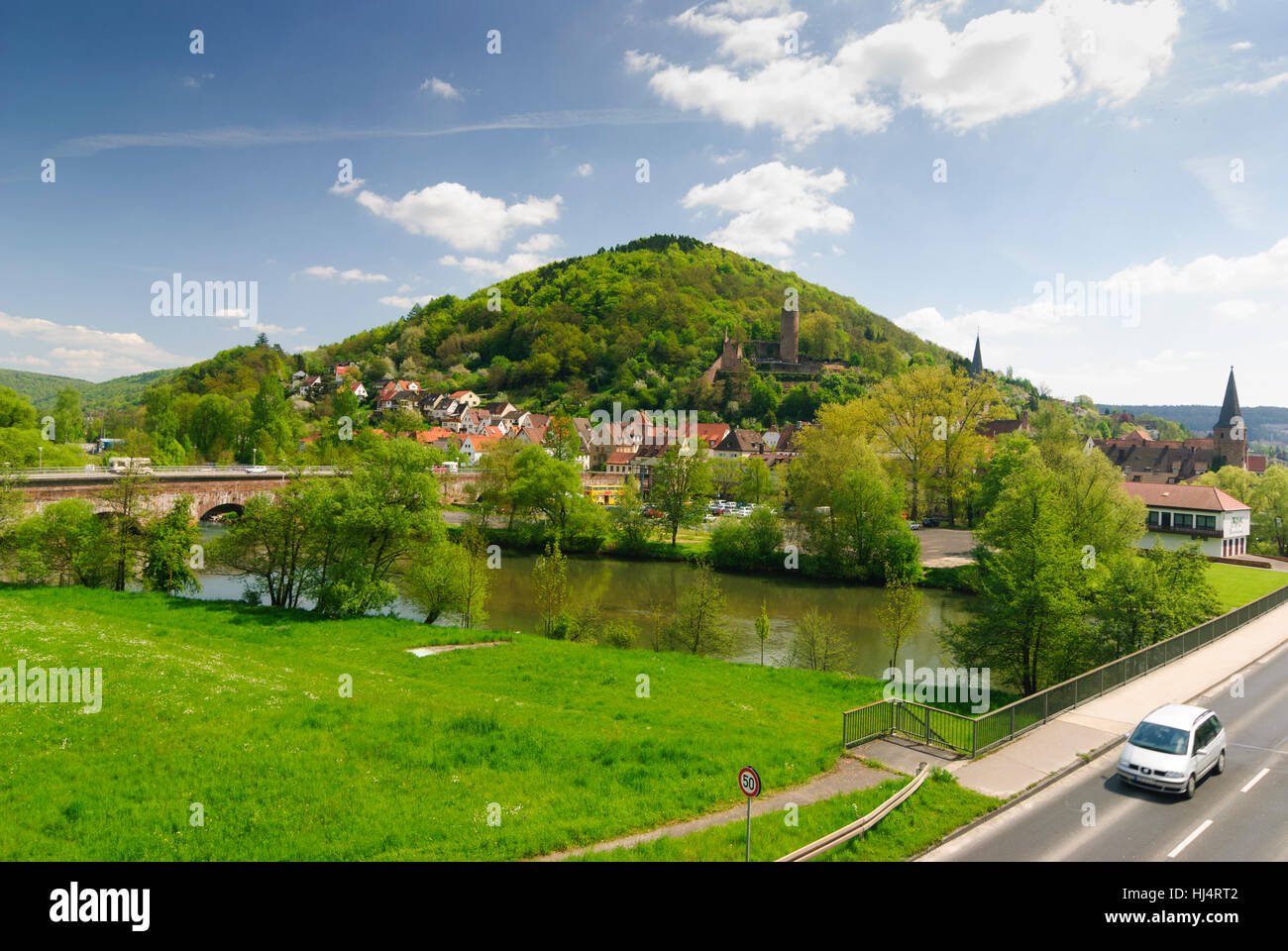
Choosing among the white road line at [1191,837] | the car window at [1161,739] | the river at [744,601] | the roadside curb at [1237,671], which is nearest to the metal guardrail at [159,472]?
the river at [744,601]

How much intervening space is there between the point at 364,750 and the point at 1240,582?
161 ft

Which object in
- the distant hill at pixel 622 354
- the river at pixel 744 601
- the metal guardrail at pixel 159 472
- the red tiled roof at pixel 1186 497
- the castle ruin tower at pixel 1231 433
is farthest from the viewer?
the distant hill at pixel 622 354

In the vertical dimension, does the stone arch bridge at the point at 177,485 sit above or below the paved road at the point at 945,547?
above

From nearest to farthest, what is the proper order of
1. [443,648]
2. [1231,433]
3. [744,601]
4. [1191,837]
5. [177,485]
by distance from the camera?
[1191,837], [443,648], [744,601], [177,485], [1231,433]

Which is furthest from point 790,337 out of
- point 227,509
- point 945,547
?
point 227,509

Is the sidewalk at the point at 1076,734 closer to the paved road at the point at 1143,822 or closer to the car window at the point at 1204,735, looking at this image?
the paved road at the point at 1143,822

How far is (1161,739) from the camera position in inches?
493

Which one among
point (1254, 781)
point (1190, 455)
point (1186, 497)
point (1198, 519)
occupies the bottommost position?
point (1254, 781)

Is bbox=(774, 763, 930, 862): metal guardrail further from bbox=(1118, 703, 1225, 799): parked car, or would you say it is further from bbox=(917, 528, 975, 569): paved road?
bbox=(917, 528, 975, 569): paved road

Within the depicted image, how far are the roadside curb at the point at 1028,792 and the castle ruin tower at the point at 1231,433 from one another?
101078mm

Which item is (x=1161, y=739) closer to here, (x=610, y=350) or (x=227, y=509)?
(x=227, y=509)

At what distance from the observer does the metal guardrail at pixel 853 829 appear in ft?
29.0

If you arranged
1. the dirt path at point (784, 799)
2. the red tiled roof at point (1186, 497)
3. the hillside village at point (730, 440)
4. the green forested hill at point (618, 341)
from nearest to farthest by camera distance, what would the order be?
the dirt path at point (784, 799)
the red tiled roof at point (1186, 497)
the hillside village at point (730, 440)
the green forested hill at point (618, 341)
